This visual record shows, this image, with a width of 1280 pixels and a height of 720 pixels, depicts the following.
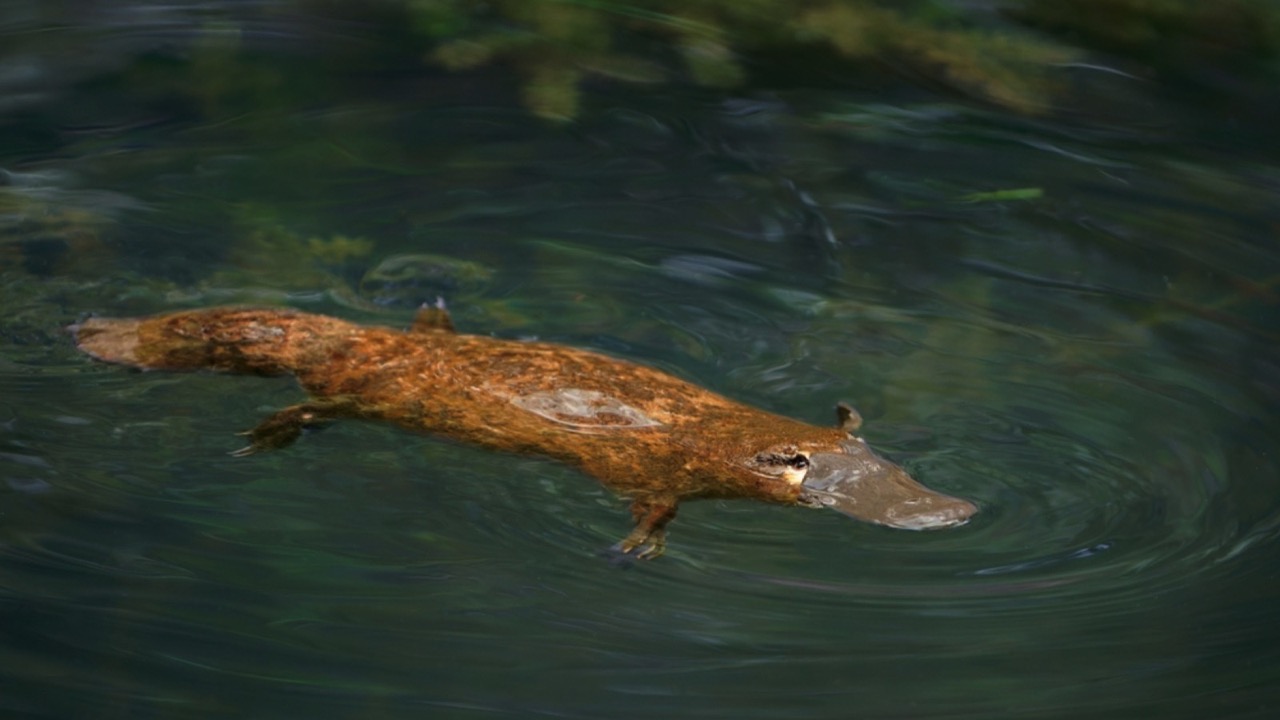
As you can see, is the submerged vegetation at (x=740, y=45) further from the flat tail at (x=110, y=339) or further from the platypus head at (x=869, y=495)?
the platypus head at (x=869, y=495)

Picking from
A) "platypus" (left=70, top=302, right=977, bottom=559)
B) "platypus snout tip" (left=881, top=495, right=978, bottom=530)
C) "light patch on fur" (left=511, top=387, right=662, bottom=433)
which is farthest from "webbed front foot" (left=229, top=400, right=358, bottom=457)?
"platypus snout tip" (left=881, top=495, right=978, bottom=530)

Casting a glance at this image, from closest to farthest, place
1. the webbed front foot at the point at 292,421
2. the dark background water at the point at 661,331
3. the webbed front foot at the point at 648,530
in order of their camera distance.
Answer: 1. the webbed front foot at the point at 648,530
2. the dark background water at the point at 661,331
3. the webbed front foot at the point at 292,421

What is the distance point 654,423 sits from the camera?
13.9ft

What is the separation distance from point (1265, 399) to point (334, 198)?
151 inches

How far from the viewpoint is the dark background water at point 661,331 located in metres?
4.30

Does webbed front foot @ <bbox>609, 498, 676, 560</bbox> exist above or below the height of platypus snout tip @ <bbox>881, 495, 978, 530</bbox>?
below

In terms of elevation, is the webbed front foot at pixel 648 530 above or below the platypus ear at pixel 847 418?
below

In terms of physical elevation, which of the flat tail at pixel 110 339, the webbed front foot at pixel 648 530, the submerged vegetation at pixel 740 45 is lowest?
the flat tail at pixel 110 339

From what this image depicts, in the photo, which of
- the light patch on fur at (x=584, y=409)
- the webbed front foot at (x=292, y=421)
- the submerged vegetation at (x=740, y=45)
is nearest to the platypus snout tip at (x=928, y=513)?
the light patch on fur at (x=584, y=409)

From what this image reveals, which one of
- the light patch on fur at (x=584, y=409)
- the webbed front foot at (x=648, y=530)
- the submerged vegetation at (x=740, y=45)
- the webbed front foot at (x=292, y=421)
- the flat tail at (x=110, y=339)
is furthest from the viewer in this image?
the submerged vegetation at (x=740, y=45)

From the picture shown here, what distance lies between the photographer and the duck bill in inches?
162

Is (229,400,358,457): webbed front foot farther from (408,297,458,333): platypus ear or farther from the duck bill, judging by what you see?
the duck bill

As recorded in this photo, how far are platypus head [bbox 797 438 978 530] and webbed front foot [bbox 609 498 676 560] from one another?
1.33 feet

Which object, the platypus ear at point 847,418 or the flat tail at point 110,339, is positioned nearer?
the platypus ear at point 847,418
